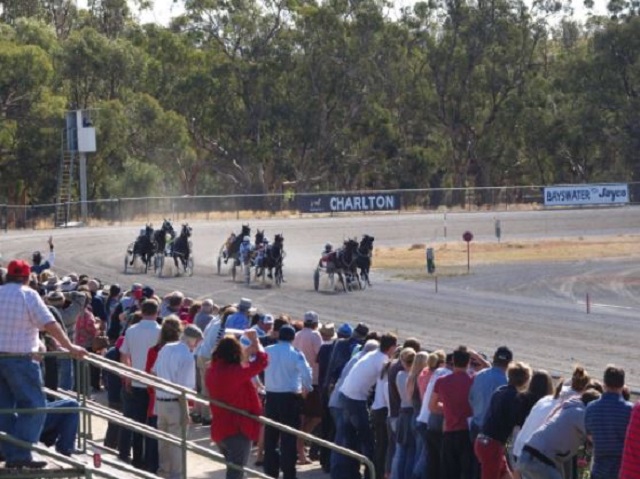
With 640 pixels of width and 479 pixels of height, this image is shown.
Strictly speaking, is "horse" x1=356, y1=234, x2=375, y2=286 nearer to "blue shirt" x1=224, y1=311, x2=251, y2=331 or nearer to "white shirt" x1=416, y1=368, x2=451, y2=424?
"blue shirt" x1=224, y1=311, x2=251, y2=331

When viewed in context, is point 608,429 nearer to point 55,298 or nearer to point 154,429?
point 154,429

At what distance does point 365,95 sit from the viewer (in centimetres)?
9900

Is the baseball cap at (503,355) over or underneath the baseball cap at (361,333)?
over

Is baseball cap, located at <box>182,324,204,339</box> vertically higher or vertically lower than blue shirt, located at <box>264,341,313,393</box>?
higher

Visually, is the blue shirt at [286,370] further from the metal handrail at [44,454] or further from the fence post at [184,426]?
the metal handrail at [44,454]

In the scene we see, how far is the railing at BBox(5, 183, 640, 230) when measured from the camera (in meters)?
71.4

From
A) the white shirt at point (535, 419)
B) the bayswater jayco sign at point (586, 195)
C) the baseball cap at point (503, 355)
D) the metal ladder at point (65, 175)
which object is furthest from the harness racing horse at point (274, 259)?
the bayswater jayco sign at point (586, 195)

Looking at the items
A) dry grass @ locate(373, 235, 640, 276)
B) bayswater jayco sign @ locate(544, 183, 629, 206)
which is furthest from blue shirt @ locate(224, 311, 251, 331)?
bayswater jayco sign @ locate(544, 183, 629, 206)

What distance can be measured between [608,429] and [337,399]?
4.51 metres

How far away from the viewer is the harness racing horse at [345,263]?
39469 mm

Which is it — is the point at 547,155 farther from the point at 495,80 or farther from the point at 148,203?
the point at 148,203

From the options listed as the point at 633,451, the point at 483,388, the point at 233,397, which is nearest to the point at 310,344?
the point at 483,388

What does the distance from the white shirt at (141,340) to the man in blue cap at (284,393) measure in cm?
125

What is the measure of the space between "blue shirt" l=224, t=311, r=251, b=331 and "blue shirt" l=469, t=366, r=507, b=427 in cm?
472
